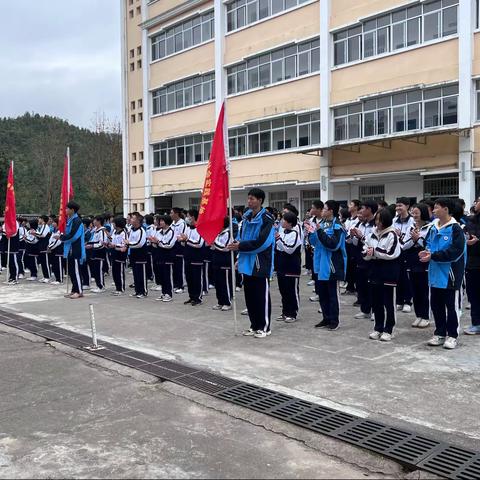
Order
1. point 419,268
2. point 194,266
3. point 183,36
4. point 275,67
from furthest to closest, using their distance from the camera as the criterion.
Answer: point 183,36 → point 275,67 → point 194,266 → point 419,268

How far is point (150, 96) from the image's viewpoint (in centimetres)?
3441

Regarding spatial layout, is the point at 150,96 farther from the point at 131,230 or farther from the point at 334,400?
the point at 334,400

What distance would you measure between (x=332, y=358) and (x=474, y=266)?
107 inches

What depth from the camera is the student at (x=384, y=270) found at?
688 cm

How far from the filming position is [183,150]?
106 ft

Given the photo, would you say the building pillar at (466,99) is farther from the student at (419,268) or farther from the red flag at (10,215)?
the red flag at (10,215)

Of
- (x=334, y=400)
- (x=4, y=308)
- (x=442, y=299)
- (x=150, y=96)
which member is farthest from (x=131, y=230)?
(x=150, y=96)

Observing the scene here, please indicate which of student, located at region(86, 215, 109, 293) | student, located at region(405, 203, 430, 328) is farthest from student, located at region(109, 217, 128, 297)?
student, located at region(405, 203, 430, 328)

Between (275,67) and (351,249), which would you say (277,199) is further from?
(351,249)

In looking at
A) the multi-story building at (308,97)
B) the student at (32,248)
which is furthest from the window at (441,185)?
the student at (32,248)

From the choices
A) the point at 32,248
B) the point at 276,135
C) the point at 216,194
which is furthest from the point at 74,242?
the point at 276,135

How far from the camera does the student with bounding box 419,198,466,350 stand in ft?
21.0

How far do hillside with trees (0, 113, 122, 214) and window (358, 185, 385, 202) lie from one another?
24.1 meters

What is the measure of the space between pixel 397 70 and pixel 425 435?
19325 millimetres
